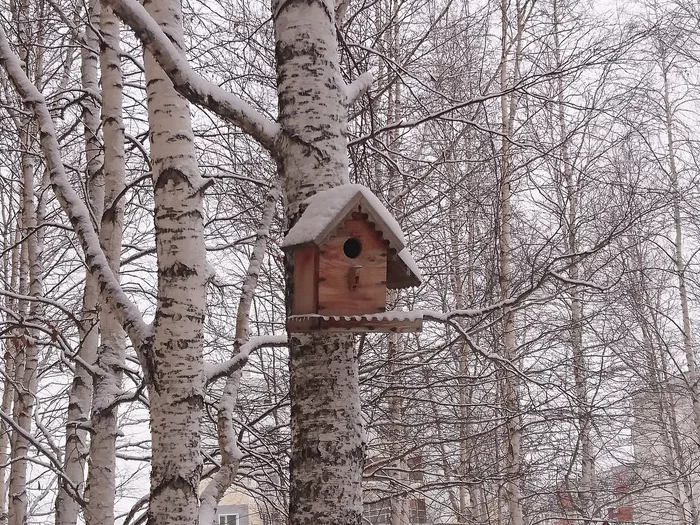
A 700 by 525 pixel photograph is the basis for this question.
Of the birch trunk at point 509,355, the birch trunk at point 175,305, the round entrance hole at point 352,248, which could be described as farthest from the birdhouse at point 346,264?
the birch trunk at point 509,355

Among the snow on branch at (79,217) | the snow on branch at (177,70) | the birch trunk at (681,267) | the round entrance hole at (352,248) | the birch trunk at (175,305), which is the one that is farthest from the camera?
the birch trunk at (681,267)

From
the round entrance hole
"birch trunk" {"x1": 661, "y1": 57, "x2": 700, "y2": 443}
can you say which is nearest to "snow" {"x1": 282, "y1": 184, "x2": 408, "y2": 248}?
the round entrance hole

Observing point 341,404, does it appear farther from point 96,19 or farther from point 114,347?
point 96,19

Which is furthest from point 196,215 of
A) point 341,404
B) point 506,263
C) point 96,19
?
point 506,263

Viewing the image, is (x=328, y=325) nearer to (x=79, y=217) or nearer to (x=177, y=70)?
(x=177, y=70)

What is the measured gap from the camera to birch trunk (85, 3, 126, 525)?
142 inches

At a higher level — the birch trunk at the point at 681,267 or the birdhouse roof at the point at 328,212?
the birch trunk at the point at 681,267

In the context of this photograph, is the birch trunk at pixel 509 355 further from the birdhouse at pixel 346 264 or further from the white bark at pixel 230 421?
the birdhouse at pixel 346 264

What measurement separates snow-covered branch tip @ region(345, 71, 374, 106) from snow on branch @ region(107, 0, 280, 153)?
336 mm

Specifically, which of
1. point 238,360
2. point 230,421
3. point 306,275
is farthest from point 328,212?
point 230,421

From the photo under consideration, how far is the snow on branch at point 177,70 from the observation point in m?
1.92

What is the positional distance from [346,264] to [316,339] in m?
0.32

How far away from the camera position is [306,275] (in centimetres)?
209

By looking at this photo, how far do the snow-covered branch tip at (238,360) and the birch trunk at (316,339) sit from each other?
103 centimetres
